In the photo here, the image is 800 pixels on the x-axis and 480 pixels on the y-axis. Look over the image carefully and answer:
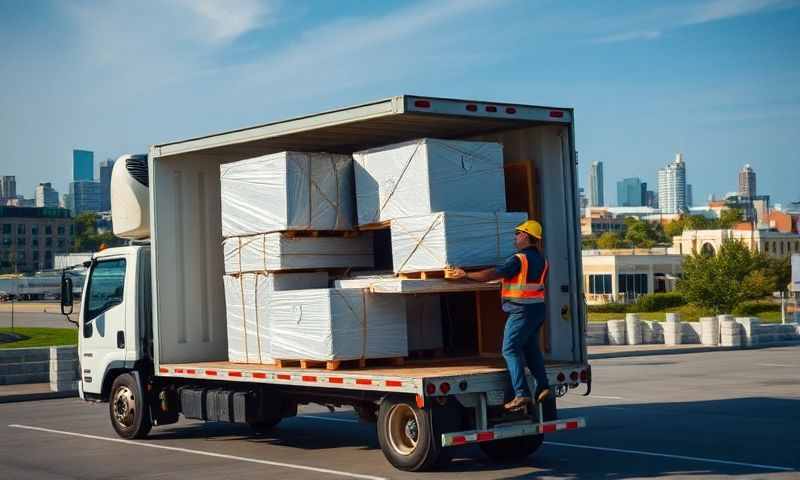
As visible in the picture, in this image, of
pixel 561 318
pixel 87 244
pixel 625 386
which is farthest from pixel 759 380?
pixel 87 244

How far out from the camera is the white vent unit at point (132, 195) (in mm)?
14523

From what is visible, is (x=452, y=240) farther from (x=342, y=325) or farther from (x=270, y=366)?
(x=270, y=366)

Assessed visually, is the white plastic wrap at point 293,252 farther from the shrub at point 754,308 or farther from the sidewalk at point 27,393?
the shrub at point 754,308

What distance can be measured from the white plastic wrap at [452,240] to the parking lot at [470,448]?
2.05 meters

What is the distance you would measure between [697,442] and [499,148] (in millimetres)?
4151

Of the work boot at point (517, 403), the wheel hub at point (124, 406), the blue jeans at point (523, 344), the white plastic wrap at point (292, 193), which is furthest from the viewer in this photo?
the wheel hub at point (124, 406)

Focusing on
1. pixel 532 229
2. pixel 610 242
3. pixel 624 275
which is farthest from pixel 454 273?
pixel 610 242

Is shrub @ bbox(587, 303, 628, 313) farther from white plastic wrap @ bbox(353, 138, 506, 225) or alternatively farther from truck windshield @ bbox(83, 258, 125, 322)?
white plastic wrap @ bbox(353, 138, 506, 225)

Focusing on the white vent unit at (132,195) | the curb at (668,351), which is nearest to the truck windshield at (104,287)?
the white vent unit at (132,195)

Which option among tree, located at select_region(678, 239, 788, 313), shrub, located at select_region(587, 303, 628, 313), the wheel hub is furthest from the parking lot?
shrub, located at select_region(587, 303, 628, 313)

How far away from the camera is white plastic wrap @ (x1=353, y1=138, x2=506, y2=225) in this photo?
11.4 meters

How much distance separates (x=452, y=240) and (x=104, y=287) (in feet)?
19.3

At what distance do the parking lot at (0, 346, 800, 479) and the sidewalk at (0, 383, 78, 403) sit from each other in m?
0.84

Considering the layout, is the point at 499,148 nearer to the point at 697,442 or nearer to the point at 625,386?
the point at 697,442
